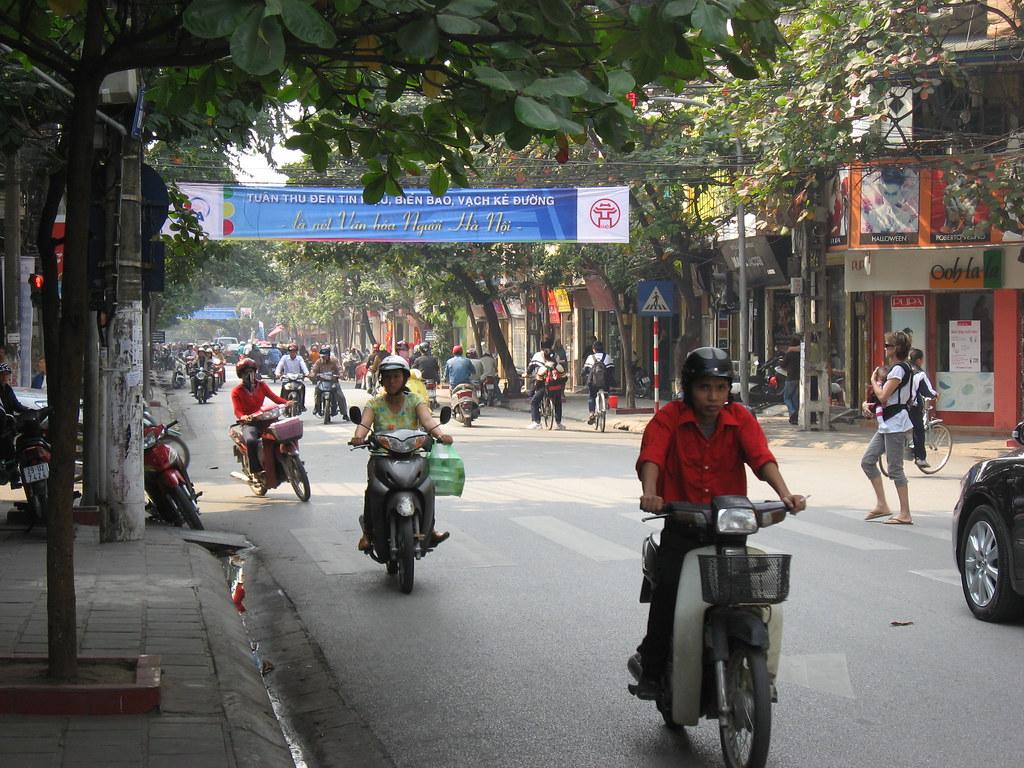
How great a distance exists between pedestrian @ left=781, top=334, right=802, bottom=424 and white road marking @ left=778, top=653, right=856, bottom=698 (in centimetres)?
1979

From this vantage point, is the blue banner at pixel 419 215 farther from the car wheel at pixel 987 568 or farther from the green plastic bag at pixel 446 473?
the car wheel at pixel 987 568

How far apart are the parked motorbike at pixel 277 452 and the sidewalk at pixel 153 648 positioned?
3.09 meters

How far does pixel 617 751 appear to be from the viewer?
533 cm

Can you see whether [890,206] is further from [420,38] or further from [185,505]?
[420,38]

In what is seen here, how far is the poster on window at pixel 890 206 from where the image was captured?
22.1 m

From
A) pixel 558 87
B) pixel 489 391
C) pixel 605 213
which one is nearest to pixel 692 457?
pixel 558 87

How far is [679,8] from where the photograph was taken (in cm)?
442

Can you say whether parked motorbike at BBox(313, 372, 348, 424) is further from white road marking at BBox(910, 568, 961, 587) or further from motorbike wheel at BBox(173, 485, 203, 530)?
white road marking at BBox(910, 568, 961, 587)

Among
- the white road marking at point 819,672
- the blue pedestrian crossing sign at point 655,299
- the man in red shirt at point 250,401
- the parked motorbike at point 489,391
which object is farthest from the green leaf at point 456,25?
the parked motorbike at point 489,391

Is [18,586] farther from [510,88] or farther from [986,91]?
[986,91]

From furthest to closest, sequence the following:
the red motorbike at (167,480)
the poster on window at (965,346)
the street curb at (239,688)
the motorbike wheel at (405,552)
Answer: the poster on window at (965,346)
the red motorbike at (167,480)
the motorbike wheel at (405,552)
the street curb at (239,688)

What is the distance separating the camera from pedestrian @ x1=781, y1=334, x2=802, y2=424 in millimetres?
26344

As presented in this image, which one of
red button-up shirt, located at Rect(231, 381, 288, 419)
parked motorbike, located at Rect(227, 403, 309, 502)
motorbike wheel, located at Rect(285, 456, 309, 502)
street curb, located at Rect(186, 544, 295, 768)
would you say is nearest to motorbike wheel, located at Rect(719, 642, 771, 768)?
street curb, located at Rect(186, 544, 295, 768)

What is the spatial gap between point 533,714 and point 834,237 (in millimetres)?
20118
